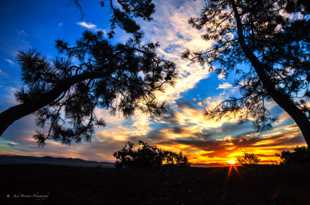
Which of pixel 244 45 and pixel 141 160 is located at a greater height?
pixel 244 45

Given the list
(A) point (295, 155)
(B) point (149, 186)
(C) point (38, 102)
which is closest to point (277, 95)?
(B) point (149, 186)

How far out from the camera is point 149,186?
6.39m

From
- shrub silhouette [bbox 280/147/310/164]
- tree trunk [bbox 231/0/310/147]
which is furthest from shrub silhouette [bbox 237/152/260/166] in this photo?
tree trunk [bbox 231/0/310/147]

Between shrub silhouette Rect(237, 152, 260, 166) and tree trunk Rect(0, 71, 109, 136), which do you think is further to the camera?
shrub silhouette Rect(237, 152, 260, 166)

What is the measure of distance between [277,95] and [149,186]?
515 centimetres

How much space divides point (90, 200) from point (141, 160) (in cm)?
671

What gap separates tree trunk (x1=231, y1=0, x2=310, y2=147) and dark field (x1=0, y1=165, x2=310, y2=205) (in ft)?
4.18

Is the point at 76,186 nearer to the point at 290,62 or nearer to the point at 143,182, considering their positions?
the point at 143,182

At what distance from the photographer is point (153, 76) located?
839 cm

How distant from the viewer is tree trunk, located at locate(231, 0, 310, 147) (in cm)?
762

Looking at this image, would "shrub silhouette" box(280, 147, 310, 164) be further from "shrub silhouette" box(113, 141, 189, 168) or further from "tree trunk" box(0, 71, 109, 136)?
"tree trunk" box(0, 71, 109, 136)

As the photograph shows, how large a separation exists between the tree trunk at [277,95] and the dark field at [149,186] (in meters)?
1.27

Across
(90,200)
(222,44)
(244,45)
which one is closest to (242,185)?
(90,200)

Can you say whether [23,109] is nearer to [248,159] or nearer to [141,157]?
[141,157]
